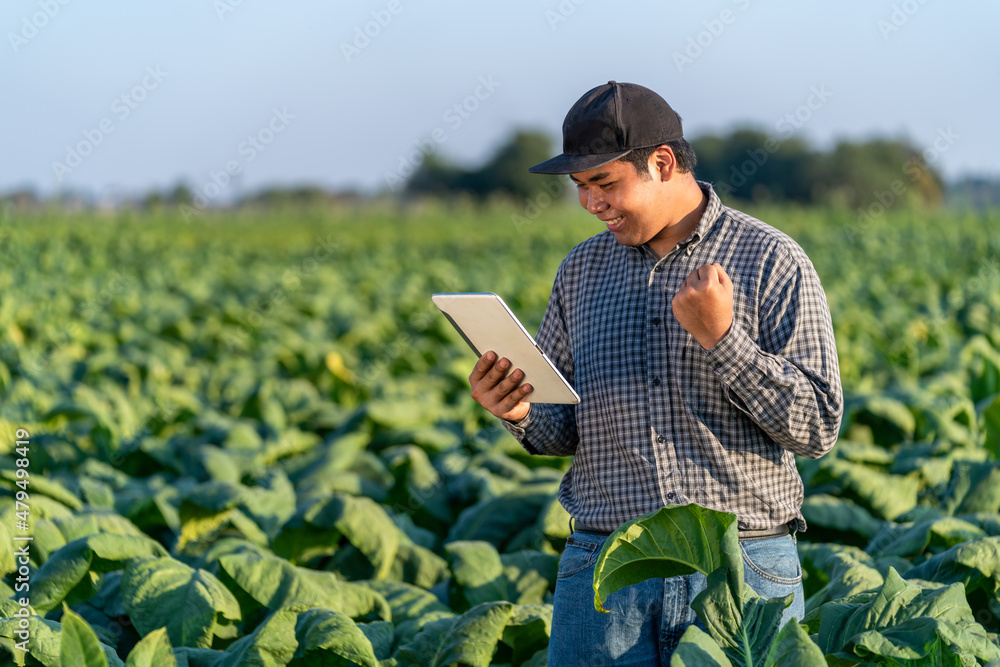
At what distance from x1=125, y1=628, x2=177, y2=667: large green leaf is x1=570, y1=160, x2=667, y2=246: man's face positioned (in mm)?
1263

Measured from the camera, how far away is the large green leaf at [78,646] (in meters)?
2.12

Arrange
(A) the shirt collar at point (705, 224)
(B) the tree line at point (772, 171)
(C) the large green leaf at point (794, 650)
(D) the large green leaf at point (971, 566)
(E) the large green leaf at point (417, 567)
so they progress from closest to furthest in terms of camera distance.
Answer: (C) the large green leaf at point (794, 650), (A) the shirt collar at point (705, 224), (D) the large green leaf at point (971, 566), (E) the large green leaf at point (417, 567), (B) the tree line at point (772, 171)

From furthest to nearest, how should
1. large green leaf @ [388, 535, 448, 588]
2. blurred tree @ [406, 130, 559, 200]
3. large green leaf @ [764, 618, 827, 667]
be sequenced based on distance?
blurred tree @ [406, 130, 559, 200], large green leaf @ [388, 535, 448, 588], large green leaf @ [764, 618, 827, 667]

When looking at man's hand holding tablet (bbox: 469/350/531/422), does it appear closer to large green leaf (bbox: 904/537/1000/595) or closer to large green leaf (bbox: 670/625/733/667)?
large green leaf (bbox: 670/625/733/667)

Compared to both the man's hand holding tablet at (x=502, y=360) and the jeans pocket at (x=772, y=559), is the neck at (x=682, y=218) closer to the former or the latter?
the man's hand holding tablet at (x=502, y=360)

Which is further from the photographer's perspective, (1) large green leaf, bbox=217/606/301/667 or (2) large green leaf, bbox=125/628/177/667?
(1) large green leaf, bbox=217/606/301/667

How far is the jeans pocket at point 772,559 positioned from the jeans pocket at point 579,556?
1.03 ft

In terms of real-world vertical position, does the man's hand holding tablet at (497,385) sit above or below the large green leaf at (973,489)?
above


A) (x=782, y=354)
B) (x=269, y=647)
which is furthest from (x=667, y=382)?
(x=269, y=647)

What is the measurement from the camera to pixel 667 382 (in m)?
2.22

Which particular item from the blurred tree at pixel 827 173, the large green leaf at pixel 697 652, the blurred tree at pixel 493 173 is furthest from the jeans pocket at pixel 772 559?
the blurred tree at pixel 493 173

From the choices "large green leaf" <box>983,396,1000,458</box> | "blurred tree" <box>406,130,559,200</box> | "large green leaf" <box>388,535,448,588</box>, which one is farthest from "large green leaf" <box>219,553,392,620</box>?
"blurred tree" <box>406,130,559,200</box>

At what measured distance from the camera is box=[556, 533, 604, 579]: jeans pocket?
89.8 inches

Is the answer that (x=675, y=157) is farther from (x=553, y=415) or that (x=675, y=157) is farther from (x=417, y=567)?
(x=417, y=567)
